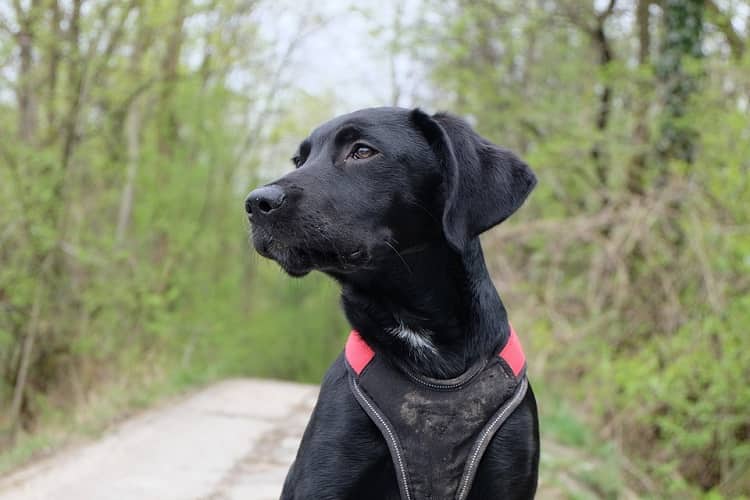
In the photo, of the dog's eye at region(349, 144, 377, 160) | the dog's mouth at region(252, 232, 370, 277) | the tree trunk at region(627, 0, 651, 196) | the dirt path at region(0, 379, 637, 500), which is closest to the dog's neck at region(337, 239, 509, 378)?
the dog's mouth at region(252, 232, 370, 277)

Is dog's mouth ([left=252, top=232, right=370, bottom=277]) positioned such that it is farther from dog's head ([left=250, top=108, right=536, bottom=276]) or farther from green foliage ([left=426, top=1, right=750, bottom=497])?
green foliage ([left=426, top=1, right=750, bottom=497])

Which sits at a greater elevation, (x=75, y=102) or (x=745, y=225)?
(x=75, y=102)

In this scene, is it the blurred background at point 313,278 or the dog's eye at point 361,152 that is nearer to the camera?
the dog's eye at point 361,152

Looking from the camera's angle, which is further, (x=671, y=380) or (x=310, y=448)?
(x=671, y=380)

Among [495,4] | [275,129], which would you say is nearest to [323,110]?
[275,129]

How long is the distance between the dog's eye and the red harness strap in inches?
25.1

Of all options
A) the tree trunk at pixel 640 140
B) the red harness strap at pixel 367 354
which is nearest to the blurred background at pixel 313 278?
the tree trunk at pixel 640 140

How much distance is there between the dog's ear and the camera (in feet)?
8.93

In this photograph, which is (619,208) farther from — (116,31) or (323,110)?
(323,110)

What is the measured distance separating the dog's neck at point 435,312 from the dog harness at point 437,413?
5cm

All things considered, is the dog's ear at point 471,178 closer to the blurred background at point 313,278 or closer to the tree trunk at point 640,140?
the blurred background at point 313,278

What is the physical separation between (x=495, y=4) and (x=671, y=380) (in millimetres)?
5216

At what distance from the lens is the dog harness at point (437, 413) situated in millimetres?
2646

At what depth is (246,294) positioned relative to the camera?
9586 millimetres
